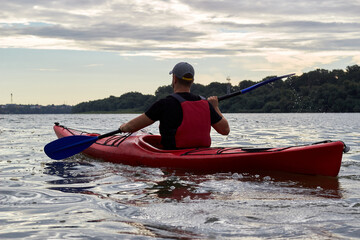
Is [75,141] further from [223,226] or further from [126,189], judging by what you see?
[223,226]

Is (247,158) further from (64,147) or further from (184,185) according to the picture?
(64,147)

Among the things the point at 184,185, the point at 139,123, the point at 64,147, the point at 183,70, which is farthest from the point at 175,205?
the point at 64,147

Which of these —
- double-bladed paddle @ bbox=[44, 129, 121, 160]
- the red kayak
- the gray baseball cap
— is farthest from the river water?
the gray baseball cap

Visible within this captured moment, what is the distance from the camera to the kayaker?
545 cm

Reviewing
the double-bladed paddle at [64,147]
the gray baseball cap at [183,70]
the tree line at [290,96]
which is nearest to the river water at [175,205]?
the double-bladed paddle at [64,147]

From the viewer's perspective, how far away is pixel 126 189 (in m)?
4.47

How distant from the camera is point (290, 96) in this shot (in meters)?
97.4

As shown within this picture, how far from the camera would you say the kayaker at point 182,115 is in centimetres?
545

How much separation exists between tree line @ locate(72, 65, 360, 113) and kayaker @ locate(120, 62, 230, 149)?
8057cm

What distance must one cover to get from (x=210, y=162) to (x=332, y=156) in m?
1.49

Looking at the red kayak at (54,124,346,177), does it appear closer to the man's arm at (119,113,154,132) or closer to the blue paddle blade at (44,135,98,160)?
the man's arm at (119,113,154,132)

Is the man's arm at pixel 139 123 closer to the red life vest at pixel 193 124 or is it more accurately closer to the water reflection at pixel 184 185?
the red life vest at pixel 193 124

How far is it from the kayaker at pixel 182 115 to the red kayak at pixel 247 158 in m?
0.19

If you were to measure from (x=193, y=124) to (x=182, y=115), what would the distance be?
199 millimetres
